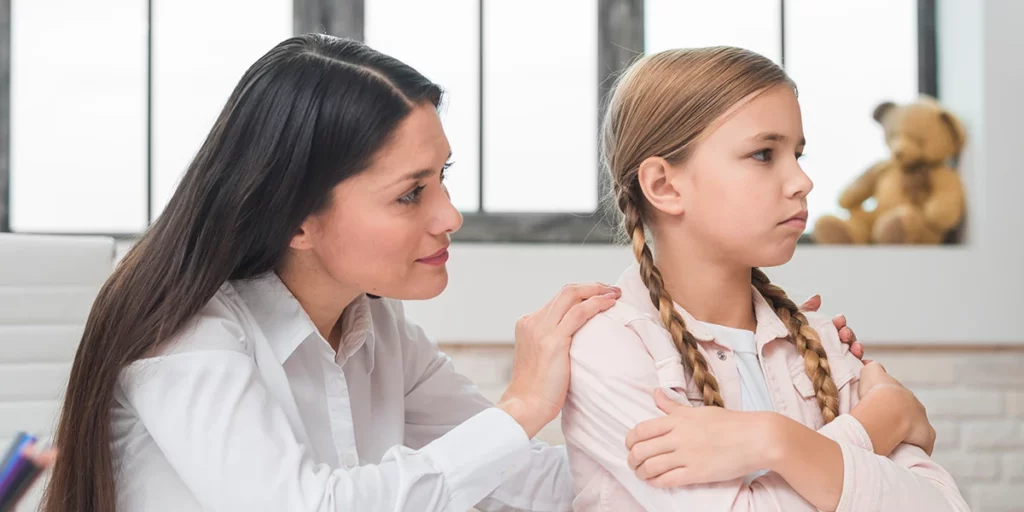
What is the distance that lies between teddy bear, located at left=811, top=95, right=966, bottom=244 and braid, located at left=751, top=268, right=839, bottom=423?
1.27 m

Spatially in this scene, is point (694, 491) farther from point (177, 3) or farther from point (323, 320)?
point (177, 3)

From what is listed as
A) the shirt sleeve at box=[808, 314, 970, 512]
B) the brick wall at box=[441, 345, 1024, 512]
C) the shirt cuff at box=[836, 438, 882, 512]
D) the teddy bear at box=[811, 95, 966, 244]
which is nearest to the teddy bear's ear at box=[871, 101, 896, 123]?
the teddy bear at box=[811, 95, 966, 244]

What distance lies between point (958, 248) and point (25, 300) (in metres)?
2.07

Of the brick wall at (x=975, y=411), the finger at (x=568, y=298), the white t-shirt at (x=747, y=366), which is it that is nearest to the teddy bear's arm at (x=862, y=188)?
the brick wall at (x=975, y=411)

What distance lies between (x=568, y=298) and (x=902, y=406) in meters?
0.41

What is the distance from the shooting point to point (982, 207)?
2.41 meters

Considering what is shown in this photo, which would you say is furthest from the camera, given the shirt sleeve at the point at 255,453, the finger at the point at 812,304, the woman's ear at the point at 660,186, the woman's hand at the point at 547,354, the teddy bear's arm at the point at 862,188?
the teddy bear's arm at the point at 862,188

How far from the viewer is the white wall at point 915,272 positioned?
2354mm

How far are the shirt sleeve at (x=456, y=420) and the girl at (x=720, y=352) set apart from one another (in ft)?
0.55

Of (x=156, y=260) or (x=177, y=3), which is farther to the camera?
(x=177, y=3)

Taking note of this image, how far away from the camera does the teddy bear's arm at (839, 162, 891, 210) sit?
8.15 ft

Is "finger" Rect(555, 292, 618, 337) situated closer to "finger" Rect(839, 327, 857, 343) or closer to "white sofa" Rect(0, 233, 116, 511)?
"finger" Rect(839, 327, 857, 343)

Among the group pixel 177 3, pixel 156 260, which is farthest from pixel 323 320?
pixel 177 3

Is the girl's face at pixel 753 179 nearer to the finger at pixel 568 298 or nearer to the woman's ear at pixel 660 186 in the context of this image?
the woman's ear at pixel 660 186
